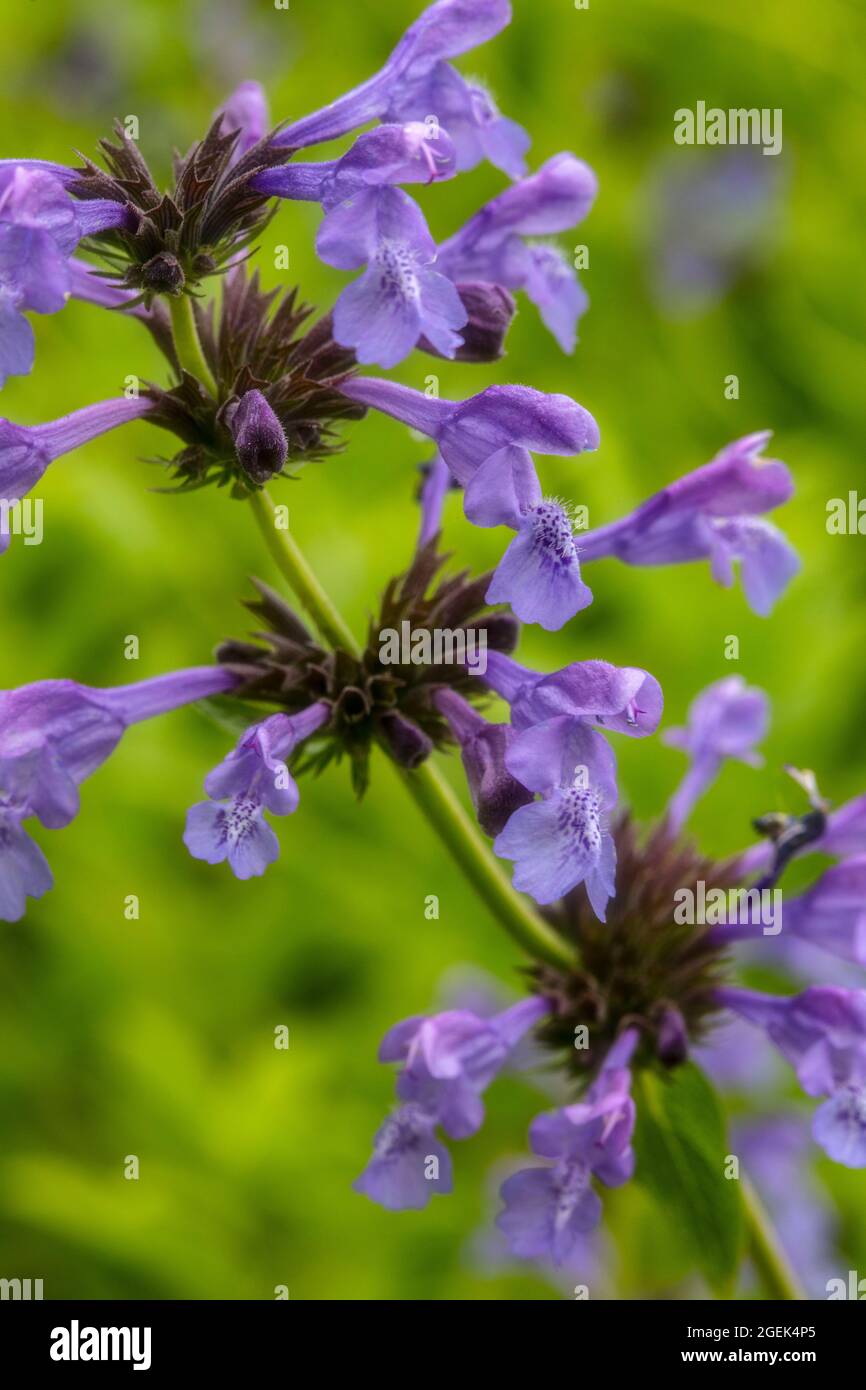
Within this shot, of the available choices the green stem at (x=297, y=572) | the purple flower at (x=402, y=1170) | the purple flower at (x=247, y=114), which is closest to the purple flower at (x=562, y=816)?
the green stem at (x=297, y=572)

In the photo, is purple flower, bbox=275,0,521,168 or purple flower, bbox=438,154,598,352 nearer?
purple flower, bbox=275,0,521,168

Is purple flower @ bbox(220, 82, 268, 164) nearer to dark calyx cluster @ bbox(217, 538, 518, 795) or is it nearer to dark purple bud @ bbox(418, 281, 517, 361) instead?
dark purple bud @ bbox(418, 281, 517, 361)

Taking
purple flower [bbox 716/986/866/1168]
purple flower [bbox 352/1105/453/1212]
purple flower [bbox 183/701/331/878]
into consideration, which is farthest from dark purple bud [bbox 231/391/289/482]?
Answer: purple flower [bbox 716/986/866/1168]

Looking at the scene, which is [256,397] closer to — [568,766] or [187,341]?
[187,341]

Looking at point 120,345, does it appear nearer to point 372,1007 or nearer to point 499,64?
point 372,1007

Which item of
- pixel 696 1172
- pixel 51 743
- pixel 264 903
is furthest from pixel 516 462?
pixel 264 903

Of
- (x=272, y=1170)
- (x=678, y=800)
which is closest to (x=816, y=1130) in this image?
(x=678, y=800)

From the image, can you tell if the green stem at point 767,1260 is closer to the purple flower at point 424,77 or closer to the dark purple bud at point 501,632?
the dark purple bud at point 501,632
